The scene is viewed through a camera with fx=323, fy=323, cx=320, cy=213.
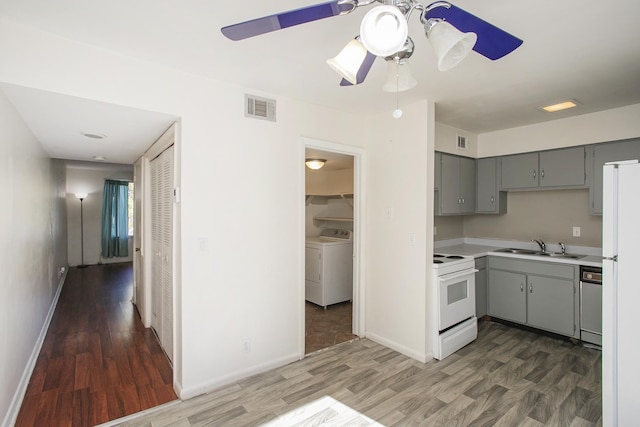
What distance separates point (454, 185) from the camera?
3822 millimetres

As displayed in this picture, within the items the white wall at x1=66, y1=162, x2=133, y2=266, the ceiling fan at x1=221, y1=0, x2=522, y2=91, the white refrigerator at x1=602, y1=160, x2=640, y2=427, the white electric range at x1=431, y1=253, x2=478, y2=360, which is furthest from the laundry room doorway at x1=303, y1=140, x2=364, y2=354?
the white wall at x1=66, y1=162, x2=133, y2=266

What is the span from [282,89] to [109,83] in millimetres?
1205

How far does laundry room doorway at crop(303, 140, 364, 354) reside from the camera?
346 centimetres

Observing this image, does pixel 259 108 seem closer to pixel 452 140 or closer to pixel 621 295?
pixel 452 140

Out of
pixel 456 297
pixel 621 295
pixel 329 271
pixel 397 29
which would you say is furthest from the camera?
pixel 329 271

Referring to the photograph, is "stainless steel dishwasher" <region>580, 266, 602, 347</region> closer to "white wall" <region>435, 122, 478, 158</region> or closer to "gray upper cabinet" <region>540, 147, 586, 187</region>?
"gray upper cabinet" <region>540, 147, 586, 187</region>

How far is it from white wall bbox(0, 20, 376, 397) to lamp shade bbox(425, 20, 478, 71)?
5.76ft

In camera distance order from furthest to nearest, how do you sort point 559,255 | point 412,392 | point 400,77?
point 559,255 < point 412,392 < point 400,77

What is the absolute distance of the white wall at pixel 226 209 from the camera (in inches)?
84.0

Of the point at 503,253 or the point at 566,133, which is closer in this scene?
the point at 566,133

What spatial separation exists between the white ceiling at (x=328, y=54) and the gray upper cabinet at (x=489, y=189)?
1005 mm

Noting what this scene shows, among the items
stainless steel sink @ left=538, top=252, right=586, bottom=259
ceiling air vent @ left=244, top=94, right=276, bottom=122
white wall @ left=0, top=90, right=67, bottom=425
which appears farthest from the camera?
stainless steel sink @ left=538, top=252, right=586, bottom=259

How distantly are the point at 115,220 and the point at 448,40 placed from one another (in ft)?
28.7

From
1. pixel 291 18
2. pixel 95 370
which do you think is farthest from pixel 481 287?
pixel 95 370
